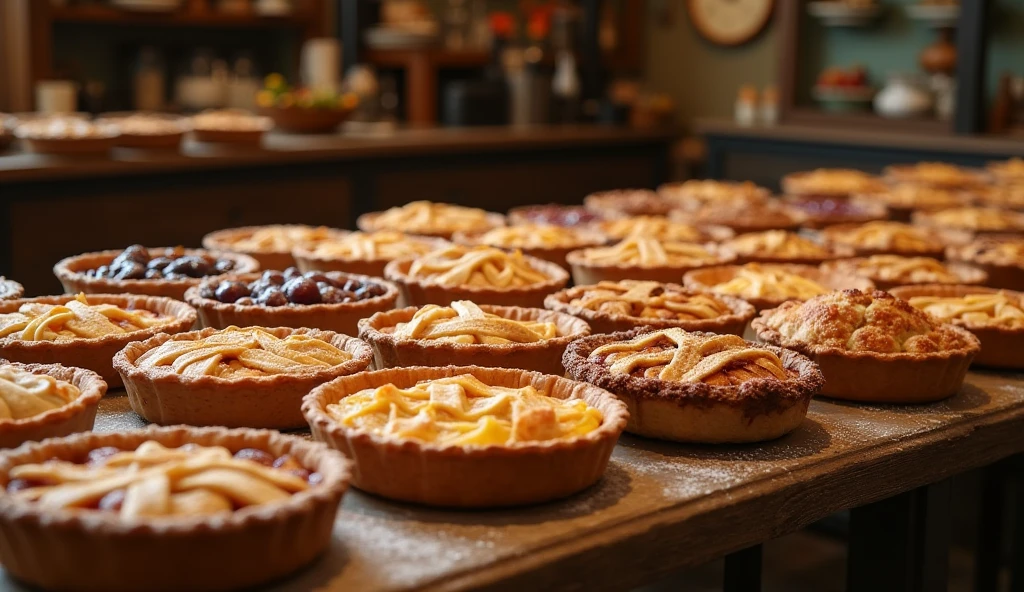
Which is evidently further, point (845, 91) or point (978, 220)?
point (845, 91)

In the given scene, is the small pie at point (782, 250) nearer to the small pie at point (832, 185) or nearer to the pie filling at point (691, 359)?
the pie filling at point (691, 359)

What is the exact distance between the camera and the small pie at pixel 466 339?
81.7 inches

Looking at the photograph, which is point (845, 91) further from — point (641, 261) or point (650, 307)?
point (650, 307)

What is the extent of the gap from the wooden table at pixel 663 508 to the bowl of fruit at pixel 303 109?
4282mm

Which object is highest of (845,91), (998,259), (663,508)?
(845,91)

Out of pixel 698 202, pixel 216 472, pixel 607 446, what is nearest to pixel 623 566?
pixel 607 446

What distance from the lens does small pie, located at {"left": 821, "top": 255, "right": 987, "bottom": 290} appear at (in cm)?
292

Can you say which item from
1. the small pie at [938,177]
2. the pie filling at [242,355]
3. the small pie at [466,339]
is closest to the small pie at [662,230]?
the small pie at [466,339]

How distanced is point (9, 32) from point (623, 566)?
240 inches

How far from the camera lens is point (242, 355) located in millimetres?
1940

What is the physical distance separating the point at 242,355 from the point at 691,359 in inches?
29.0

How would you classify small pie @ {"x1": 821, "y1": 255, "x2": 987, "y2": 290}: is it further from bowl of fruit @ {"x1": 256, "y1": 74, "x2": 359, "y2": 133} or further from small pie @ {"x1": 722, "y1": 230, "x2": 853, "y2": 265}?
bowl of fruit @ {"x1": 256, "y1": 74, "x2": 359, "y2": 133}

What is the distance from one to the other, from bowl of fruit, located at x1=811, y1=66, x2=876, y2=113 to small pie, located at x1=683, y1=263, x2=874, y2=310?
4890 mm

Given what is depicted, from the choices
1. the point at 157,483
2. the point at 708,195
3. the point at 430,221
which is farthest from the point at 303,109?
the point at 157,483
